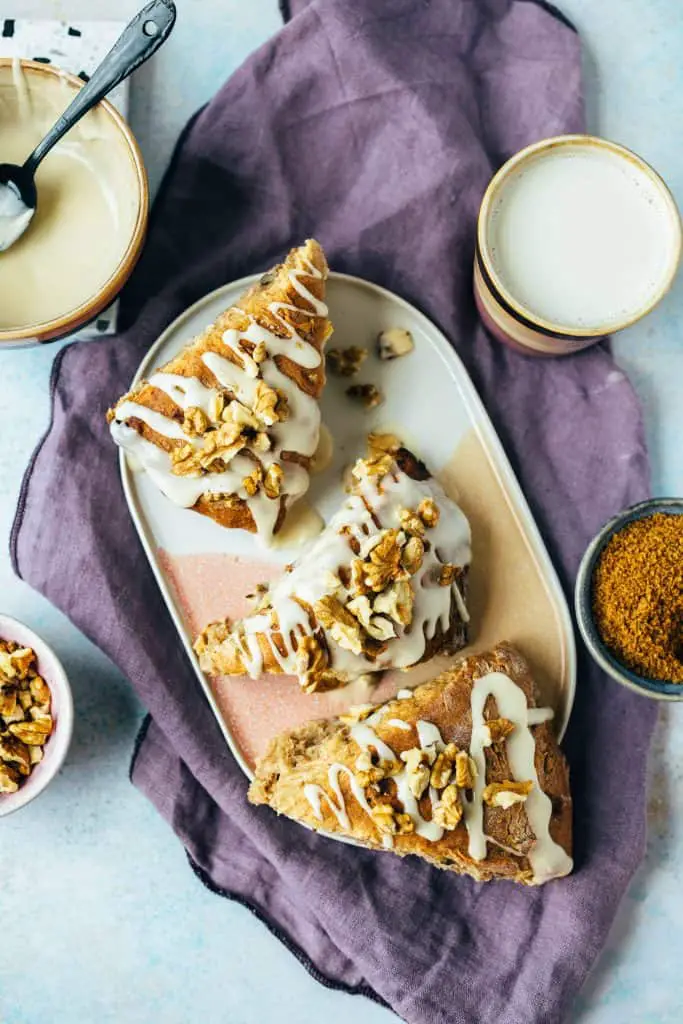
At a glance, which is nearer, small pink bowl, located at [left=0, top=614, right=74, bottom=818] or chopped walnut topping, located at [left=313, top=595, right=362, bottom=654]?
chopped walnut topping, located at [left=313, top=595, right=362, bottom=654]

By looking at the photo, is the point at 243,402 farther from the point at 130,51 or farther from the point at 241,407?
the point at 130,51

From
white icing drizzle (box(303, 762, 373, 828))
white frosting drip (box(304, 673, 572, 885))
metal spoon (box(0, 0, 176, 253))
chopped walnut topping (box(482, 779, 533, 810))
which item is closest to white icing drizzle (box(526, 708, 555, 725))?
white frosting drip (box(304, 673, 572, 885))

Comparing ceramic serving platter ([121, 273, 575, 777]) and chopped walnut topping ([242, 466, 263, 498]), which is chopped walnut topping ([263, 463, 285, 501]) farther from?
ceramic serving platter ([121, 273, 575, 777])

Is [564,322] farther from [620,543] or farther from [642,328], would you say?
[620,543]

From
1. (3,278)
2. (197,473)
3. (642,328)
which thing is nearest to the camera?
(197,473)

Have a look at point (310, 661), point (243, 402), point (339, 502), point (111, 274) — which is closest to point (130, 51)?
point (111, 274)

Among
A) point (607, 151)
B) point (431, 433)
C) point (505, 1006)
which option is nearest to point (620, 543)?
point (431, 433)
